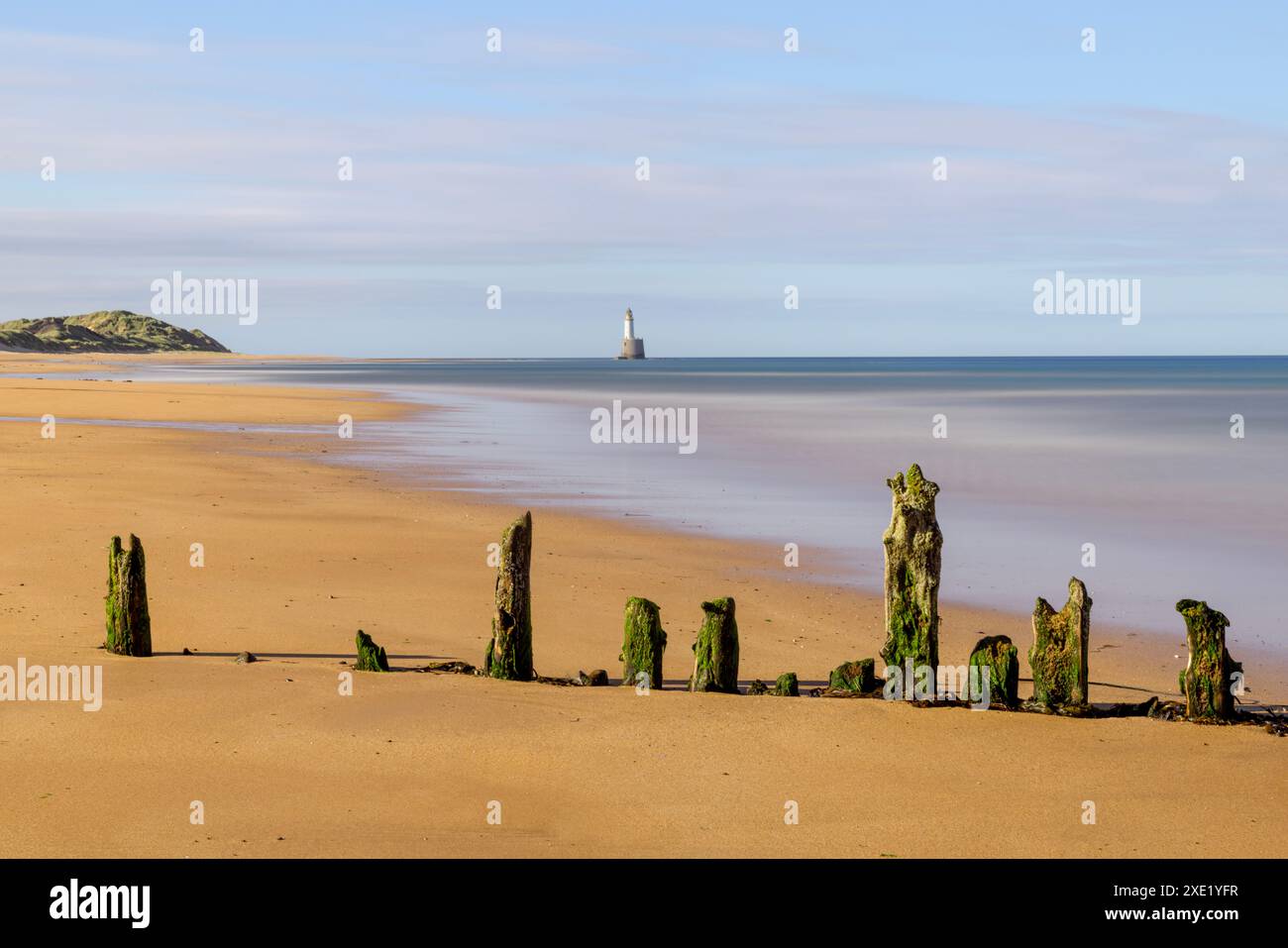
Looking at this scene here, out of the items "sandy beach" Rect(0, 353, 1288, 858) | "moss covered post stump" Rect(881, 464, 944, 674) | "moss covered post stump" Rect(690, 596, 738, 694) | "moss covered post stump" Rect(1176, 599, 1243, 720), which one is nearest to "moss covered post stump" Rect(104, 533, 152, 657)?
"sandy beach" Rect(0, 353, 1288, 858)

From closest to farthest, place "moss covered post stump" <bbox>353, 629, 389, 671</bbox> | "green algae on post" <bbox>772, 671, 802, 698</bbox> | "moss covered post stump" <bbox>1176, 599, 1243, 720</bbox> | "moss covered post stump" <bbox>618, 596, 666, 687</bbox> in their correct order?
"moss covered post stump" <bbox>1176, 599, 1243, 720</bbox>
"green algae on post" <bbox>772, 671, 802, 698</bbox>
"moss covered post stump" <bbox>618, 596, 666, 687</bbox>
"moss covered post stump" <bbox>353, 629, 389, 671</bbox>

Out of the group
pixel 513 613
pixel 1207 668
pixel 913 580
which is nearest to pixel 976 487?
pixel 913 580

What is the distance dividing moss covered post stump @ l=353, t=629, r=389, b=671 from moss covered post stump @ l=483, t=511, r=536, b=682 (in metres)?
0.87

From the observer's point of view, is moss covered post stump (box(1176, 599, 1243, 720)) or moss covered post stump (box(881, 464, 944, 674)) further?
moss covered post stump (box(881, 464, 944, 674))

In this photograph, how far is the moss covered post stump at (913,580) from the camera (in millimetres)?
10898

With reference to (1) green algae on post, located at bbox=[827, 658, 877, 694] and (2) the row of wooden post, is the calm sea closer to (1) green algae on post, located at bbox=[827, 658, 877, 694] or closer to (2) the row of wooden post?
(2) the row of wooden post

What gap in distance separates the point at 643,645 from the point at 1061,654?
330 centimetres

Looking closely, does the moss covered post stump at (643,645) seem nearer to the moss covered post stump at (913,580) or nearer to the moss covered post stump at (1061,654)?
the moss covered post stump at (913,580)

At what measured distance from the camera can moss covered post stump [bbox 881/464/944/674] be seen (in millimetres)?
10898

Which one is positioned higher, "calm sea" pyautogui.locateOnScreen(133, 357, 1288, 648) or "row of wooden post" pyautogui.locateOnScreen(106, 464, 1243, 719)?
"calm sea" pyautogui.locateOnScreen(133, 357, 1288, 648)

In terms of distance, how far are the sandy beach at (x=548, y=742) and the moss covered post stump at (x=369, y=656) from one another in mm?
197

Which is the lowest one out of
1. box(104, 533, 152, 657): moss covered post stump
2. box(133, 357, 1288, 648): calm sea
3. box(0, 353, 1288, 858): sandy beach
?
box(0, 353, 1288, 858): sandy beach

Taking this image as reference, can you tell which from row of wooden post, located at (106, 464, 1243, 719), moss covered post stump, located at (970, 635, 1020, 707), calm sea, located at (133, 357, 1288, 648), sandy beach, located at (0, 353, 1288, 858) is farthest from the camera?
calm sea, located at (133, 357, 1288, 648)
